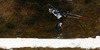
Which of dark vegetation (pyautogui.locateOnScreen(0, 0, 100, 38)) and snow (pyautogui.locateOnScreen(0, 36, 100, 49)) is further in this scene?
dark vegetation (pyautogui.locateOnScreen(0, 0, 100, 38))

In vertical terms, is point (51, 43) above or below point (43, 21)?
above

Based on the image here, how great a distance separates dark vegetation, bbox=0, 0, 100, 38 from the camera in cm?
1524

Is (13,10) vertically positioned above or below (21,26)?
above

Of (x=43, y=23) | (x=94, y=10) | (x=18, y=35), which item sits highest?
(x=94, y=10)

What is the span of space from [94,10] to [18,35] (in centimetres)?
1058

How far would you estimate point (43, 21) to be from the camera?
16172 mm

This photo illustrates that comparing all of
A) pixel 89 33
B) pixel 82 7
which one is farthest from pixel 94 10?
pixel 89 33

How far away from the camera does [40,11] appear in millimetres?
15445

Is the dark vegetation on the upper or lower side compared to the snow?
lower

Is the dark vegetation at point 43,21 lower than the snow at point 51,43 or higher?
lower

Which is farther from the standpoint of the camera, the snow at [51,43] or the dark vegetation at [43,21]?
the dark vegetation at [43,21]

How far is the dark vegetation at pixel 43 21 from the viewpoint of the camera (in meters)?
15.2

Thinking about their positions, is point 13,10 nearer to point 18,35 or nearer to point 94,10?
point 18,35

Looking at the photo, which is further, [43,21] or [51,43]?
[43,21]
